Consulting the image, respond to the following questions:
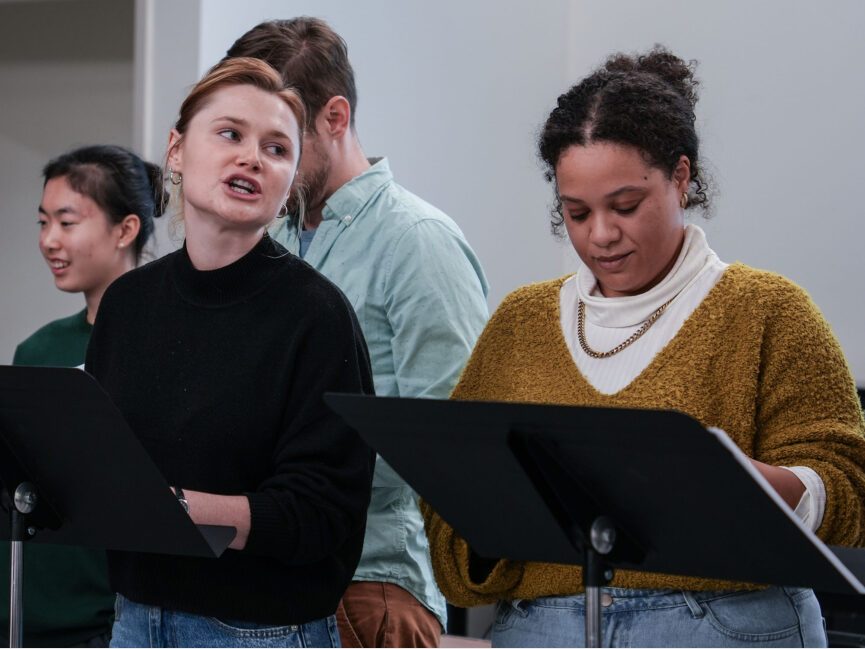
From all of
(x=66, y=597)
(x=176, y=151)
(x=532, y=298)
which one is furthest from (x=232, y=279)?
(x=66, y=597)

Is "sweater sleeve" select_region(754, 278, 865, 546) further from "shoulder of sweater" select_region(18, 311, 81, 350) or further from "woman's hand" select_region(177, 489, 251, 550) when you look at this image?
"shoulder of sweater" select_region(18, 311, 81, 350)

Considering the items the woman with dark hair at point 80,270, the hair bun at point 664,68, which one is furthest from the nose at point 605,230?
the woman with dark hair at point 80,270

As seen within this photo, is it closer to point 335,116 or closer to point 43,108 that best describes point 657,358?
point 335,116

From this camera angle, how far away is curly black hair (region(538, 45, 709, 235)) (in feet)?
5.25

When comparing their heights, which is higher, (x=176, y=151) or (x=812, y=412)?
(x=176, y=151)

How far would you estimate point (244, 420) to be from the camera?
154cm

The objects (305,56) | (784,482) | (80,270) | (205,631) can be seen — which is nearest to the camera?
(784,482)

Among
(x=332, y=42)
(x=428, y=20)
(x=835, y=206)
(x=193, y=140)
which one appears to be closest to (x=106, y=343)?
(x=193, y=140)

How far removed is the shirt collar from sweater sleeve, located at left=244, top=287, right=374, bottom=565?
1.75ft

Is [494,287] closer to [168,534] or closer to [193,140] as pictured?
[193,140]

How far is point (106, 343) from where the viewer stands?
5.58 ft

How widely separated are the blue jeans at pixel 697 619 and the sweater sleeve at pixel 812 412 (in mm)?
101

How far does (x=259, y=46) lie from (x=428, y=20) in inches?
69.4

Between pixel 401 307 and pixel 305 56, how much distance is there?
448 millimetres
